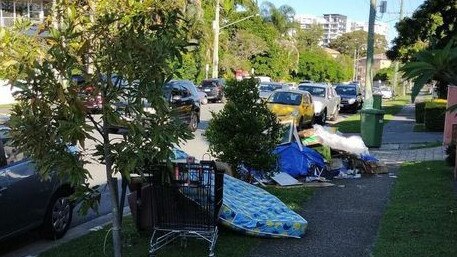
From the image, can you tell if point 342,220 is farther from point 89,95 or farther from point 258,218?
point 89,95

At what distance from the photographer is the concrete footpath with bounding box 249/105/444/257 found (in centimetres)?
631

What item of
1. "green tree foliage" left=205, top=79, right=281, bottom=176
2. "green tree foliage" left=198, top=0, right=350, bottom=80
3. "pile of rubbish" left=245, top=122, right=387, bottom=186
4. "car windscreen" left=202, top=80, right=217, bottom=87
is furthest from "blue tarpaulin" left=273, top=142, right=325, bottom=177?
"green tree foliage" left=198, top=0, right=350, bottom=80

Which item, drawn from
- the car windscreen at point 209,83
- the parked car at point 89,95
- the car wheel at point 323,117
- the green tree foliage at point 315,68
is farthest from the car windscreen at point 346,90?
the green tree foliage at point 315,68

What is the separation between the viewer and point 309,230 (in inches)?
283

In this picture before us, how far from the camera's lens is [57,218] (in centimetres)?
709

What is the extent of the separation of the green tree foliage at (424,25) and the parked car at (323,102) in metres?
4.10

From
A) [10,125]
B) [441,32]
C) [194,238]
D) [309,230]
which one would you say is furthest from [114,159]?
[441,32]

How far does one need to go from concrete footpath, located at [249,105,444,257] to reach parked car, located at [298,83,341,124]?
41.2 ft

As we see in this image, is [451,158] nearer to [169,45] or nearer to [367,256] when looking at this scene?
[367,256]

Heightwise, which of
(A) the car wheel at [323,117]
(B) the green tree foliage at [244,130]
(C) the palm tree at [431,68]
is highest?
(C) the palm tree at [431,68]

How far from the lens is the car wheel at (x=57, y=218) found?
693 centimetres

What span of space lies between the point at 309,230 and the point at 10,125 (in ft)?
14.1

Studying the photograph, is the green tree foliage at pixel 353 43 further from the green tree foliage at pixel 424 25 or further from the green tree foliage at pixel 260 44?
the green tree foliage at pixel 424 25

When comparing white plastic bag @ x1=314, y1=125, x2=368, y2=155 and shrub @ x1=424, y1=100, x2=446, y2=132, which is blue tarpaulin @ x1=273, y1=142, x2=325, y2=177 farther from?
shrub @ x1=424, y1=100, x2=446, y2=132
